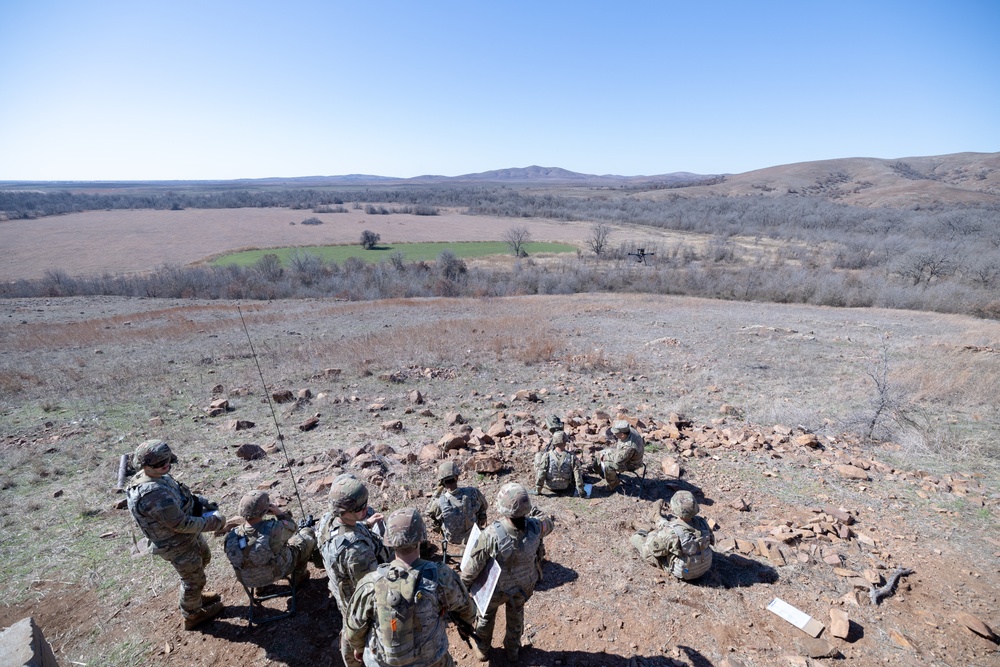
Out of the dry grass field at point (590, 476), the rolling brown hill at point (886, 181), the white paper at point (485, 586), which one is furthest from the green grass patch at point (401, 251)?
the rolling brown hill at point (886, 181)

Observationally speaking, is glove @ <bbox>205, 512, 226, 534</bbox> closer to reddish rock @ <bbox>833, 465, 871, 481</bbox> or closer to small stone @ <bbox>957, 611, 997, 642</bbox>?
small stone @ <bbox>957, 611, 997, 642</bbox>

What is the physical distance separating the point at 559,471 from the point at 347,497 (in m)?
3.52

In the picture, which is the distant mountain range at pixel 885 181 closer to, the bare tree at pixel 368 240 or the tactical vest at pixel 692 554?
the bare tree at pixel 368 240

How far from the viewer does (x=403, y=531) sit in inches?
113

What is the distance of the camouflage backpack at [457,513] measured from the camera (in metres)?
5.03

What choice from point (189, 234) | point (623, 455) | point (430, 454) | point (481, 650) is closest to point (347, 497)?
point (481, 650)

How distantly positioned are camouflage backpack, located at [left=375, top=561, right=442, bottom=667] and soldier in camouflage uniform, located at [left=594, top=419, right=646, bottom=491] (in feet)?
13.3

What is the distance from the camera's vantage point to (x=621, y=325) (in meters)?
20.7

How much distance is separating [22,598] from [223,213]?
106m

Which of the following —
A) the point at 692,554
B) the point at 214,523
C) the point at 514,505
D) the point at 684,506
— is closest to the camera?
the point at 514,505

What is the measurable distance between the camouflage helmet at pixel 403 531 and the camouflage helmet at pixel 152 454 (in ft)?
7.99

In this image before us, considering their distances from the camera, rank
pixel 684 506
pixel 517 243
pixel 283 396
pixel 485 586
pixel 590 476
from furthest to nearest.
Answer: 1. pixel 517 243
2. pixel 283 396
3. pixel 590 476
4. pixel 684 506
5. pixel 485 586

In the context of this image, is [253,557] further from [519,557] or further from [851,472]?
[851,472]

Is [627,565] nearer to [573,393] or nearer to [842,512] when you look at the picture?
[842,512]
